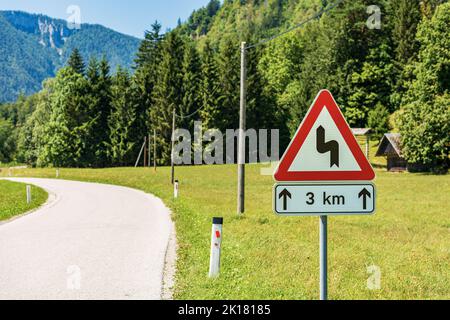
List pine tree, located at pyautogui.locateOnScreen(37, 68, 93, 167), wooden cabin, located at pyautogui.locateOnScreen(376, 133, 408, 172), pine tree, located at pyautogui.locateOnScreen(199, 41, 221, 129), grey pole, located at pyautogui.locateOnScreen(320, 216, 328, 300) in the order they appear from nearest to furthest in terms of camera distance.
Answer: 1. grey pole, located at pyautogui.locateOnScreen(320, 216, 328, 300)
2. wooden cabin, located at pyautogui.locateOnScreen(376, 133, 408, 172)
3. pine tree, located at pyautogui.locateOnScreen(199, 41, 221, 129)
4. pine tree, located at pyautogui.locateOnScreen(37, 68, 93, 167)

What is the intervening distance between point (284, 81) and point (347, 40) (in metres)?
21.0

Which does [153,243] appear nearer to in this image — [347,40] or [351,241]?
[351,241]

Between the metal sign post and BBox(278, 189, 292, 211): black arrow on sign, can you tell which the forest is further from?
BBox(278, 189, 292, 211): black arrow on sign

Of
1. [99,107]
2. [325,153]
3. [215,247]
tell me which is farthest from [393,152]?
[325,153]

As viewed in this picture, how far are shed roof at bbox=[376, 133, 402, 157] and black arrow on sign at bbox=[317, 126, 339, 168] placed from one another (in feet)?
163

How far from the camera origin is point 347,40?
68125mm

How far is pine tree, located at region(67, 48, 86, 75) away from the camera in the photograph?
3249 inches

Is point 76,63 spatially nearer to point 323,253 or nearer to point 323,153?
point 323,153

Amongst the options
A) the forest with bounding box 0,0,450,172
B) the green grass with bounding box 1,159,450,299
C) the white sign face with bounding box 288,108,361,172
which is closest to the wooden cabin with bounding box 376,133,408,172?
the forest with bounding box 0,0,450,172

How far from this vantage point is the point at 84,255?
10.6 metres

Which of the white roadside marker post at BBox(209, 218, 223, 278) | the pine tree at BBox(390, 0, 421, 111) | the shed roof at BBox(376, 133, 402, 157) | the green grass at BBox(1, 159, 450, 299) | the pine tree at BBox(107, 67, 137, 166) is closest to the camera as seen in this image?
the green grass at BBox(1, 159, 450, 299)

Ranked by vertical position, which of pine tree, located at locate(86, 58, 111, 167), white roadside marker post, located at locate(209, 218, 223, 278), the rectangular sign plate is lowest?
white roadside marker post, located at locate(209, 218, 223, 278)
